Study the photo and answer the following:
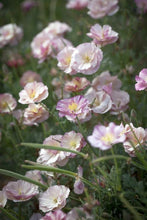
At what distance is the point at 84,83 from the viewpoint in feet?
4.28

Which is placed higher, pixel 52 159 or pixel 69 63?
pixel 69 63

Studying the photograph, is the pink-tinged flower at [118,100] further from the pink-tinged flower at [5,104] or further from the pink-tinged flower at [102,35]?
the pink-tinged flower at [5,104]

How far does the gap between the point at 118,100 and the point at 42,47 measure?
1.78ft

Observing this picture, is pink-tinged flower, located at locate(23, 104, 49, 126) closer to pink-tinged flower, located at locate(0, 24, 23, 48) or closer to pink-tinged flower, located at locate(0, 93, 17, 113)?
pink-tinged flower, located at locate(0, 93, 17, 113)

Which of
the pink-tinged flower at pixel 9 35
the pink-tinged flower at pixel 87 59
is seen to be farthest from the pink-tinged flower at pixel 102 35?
the pink-tinged flower at pixel 9 35

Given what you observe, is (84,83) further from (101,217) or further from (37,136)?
(101,217)

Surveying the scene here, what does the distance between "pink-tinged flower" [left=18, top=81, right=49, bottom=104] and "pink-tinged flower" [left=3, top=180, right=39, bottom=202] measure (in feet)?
1.14

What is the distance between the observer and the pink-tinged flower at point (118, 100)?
49.8 inches

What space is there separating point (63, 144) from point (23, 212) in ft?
1.31

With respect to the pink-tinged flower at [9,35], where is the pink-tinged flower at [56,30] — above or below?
above

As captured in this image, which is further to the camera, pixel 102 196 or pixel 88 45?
pixel 88 45

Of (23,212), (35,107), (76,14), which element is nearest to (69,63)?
(35,107)

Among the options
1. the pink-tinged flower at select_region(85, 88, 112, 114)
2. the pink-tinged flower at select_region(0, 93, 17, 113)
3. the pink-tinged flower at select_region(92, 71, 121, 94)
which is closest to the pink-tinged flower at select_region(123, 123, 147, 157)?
the pink-tinged flower at select_region(85, 88, 112, 114)

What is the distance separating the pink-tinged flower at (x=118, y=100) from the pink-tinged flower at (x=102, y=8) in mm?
502
